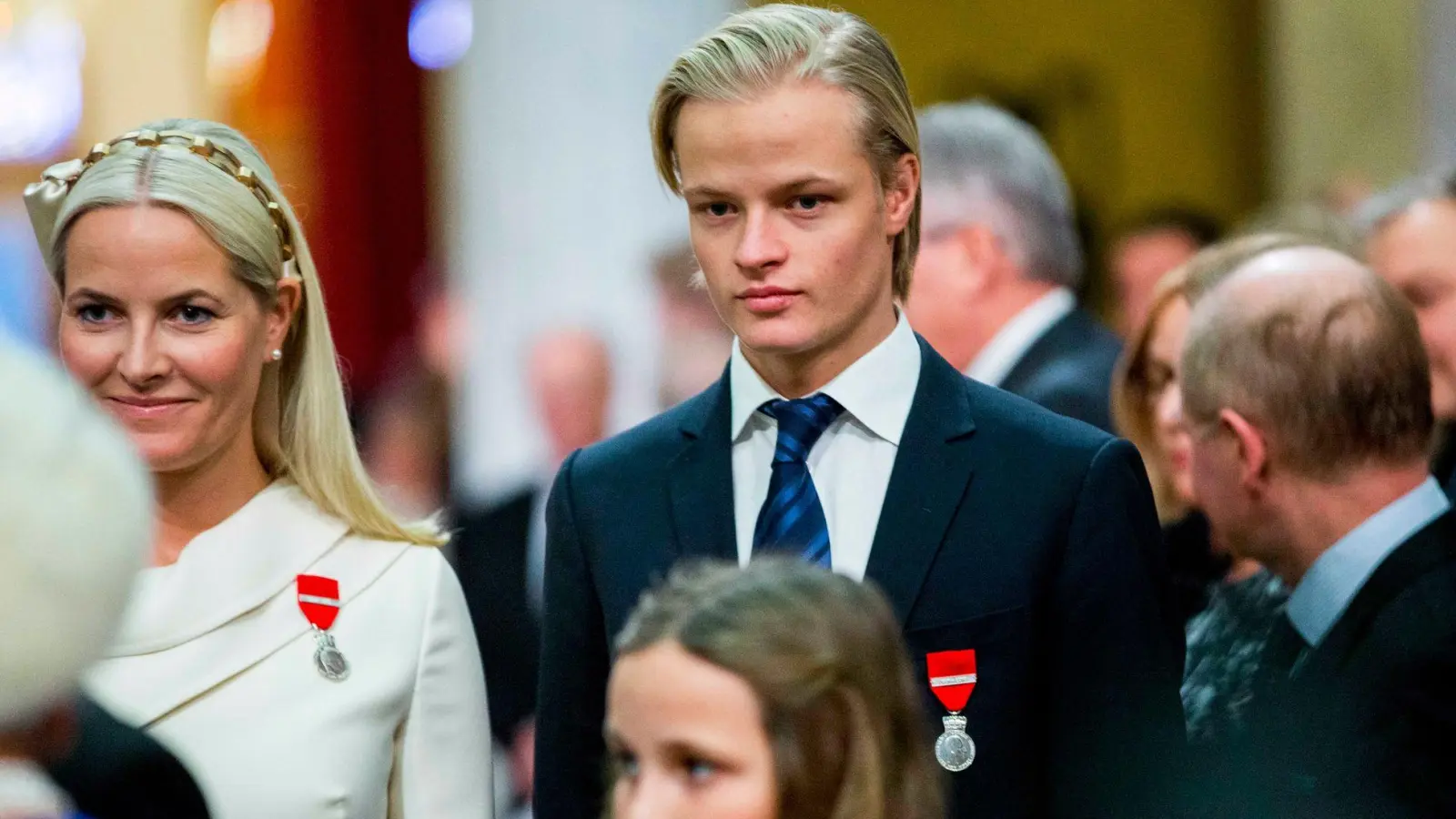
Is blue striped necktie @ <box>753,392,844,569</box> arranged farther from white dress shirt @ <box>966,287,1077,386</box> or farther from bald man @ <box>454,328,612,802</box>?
bald man @ <box>454,328,612,802</box>

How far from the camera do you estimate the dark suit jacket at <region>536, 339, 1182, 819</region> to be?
8.07 feet

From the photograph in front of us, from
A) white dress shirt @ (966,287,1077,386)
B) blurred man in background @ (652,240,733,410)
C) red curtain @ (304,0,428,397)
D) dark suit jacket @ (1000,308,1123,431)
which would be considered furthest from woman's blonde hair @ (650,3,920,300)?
red curtain @ (304,0,428,397)

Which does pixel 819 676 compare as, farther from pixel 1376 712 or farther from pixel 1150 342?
pixel 1150 342

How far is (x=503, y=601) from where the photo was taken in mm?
6031

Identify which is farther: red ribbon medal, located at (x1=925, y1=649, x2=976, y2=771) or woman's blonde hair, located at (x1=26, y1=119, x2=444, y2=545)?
woman's blonde hair, located at (x1=26, y1=119, x2=444, y2=545)

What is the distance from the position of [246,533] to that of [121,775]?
1.25 metres

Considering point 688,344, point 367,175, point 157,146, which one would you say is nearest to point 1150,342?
point 157,146

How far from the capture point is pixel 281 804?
107 inches

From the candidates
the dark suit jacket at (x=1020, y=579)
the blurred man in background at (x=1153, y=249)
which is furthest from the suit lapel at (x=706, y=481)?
the blurred man in background at (x=1153, y=249)

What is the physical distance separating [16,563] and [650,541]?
141 centimetres

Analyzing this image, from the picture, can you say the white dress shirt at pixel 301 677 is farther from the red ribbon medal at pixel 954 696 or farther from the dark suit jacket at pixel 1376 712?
the dark suit jacket at pixel 1376 712

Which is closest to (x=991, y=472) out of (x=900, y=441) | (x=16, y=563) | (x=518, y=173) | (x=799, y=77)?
(x=900, y=441)

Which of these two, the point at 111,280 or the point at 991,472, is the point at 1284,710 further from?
the point at 111,280

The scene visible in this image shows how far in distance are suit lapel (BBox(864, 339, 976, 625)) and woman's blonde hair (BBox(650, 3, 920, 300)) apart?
11.5 inches
